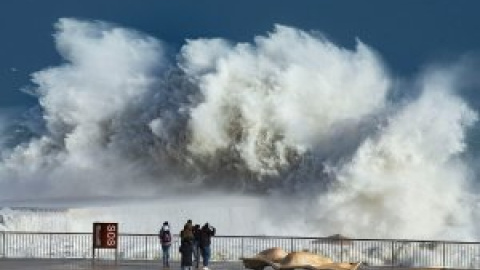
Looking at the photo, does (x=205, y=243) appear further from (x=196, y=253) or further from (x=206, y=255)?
(x=196, y=253)

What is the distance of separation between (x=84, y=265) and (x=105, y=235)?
1.27m

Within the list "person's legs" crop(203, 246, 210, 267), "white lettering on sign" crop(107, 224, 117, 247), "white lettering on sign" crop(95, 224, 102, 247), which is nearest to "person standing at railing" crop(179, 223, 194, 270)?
"person's legs" crop(203, 246, 210, 267)

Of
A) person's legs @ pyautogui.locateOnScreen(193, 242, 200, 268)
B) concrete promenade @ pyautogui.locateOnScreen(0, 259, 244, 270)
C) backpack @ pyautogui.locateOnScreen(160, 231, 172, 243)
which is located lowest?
concrete promenade @ pyautogui.locateOnScreen(0, 259, 244, 270)

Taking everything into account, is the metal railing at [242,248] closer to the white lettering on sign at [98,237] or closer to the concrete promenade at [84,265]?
the concrete promenade at [84,265]

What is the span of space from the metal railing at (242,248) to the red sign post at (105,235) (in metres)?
2.81

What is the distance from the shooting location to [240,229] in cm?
5456

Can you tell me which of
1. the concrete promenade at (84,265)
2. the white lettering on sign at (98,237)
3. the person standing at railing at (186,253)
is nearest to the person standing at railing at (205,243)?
the concrete promenade at (84,265)

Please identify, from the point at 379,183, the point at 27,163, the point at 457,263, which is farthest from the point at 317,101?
the point at 457,263

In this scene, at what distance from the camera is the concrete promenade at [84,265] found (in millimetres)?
34312

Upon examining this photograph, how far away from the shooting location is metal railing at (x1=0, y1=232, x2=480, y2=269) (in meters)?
37.2

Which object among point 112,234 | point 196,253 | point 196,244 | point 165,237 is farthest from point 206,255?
point 112,234

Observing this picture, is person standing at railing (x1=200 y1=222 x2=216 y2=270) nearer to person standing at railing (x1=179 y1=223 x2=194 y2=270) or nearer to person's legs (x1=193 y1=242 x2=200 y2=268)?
person's legs (x1=193 y1=242 x2=200 y2=268)

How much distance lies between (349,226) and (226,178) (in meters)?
16.8

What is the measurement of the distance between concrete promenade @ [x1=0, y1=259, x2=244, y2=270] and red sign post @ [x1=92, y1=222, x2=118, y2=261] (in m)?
0.66
